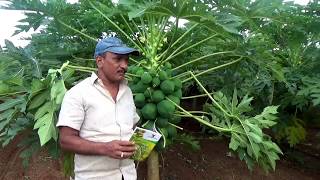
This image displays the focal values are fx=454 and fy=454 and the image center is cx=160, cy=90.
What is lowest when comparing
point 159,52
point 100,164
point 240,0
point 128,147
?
point 100,164

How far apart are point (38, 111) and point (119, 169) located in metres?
0.60

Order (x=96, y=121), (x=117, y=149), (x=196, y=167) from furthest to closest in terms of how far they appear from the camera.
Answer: (x=196, y=167), (x=96, y=121), (x=117, y=149)

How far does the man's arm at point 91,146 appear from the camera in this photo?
225cm

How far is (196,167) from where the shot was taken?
4852 millimetres

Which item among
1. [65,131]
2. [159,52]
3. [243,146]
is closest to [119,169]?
[65,131]

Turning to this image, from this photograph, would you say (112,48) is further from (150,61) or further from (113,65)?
(150,61)

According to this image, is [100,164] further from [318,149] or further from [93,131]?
[318,149]

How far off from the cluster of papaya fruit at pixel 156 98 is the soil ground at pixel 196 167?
1529 millimetres

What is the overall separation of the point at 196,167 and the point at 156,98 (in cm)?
211

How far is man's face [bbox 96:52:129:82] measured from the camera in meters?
2.41

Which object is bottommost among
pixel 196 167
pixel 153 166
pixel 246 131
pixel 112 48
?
pixel 196 167

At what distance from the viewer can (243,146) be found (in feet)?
9.79

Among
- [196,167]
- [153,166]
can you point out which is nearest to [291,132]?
[196,167]

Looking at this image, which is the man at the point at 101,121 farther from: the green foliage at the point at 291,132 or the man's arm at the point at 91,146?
the green foliage at the point at 291,132
